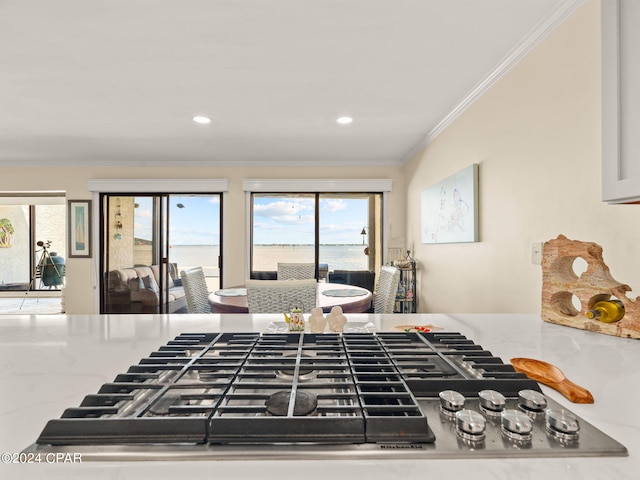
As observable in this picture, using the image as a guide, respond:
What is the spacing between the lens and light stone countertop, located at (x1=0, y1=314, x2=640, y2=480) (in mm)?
455

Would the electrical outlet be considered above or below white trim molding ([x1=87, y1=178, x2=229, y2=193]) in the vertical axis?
below

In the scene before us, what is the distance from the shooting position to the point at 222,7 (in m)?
1.75

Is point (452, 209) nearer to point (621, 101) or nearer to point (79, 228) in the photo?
point (621, 101)

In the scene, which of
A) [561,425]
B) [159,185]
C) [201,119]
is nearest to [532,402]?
[561,425]

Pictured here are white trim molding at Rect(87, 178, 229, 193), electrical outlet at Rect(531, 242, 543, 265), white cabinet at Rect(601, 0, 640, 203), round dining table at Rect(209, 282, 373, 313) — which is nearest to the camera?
white cabinet at Rect(601, 0, 640, 203)

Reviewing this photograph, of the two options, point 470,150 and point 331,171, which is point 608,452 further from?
point 331,171

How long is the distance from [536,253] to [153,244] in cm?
495

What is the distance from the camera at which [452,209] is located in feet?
10.3

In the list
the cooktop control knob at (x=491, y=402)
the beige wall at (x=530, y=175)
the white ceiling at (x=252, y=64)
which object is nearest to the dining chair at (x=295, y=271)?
the beige wall at (x=530, y=175)

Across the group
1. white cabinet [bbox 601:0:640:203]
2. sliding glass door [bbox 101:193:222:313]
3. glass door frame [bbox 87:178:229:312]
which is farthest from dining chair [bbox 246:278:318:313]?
sliding glass door [bbox 101:193:222:313]

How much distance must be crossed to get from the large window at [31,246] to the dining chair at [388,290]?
7.46 metres

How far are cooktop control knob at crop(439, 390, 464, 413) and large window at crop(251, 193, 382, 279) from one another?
4750 millimetres

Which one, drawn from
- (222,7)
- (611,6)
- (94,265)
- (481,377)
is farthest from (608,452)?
(94,265)

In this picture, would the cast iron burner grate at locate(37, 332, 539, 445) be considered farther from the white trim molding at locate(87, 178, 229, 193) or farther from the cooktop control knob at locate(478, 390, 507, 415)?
the white trim molding at locate(87, 178, 229, 193)
